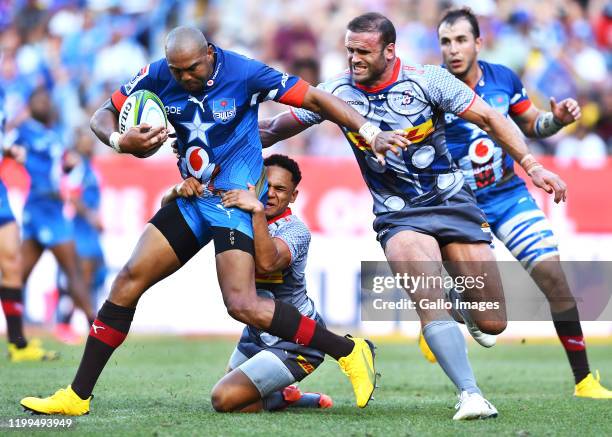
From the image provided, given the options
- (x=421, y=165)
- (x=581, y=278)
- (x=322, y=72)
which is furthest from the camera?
(x=322, y=72)

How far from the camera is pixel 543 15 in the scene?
17156 mm

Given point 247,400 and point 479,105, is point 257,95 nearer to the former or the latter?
point 479,105

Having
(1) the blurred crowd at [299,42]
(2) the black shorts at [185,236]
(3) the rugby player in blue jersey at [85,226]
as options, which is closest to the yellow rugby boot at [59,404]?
(2) the black shorts at [185,236]

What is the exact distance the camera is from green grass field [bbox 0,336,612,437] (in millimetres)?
6117

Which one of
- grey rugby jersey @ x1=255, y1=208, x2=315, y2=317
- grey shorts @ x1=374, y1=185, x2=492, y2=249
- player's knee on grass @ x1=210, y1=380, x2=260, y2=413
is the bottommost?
player's knee on grass @ x1=210, y1=380, x2=260, y2=413

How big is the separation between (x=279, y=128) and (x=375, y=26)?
3.45 feet

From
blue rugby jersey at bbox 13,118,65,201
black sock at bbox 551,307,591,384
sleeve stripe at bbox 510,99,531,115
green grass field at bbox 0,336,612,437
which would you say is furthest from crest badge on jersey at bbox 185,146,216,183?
blue rugby jersey at bbox 13,118,65,201

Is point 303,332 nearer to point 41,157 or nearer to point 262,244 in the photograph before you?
point 262,244

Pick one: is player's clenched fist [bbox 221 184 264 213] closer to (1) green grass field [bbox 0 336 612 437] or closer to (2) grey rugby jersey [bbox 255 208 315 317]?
(2) grey rugby jersey [bbox 255 208 315 317]

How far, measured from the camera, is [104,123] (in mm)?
6668

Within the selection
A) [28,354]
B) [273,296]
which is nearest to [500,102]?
[273,296]

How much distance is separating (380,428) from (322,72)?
1067 centimetres

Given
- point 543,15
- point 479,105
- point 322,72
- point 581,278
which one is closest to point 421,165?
point 479,105

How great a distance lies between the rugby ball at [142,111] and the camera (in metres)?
6.42
